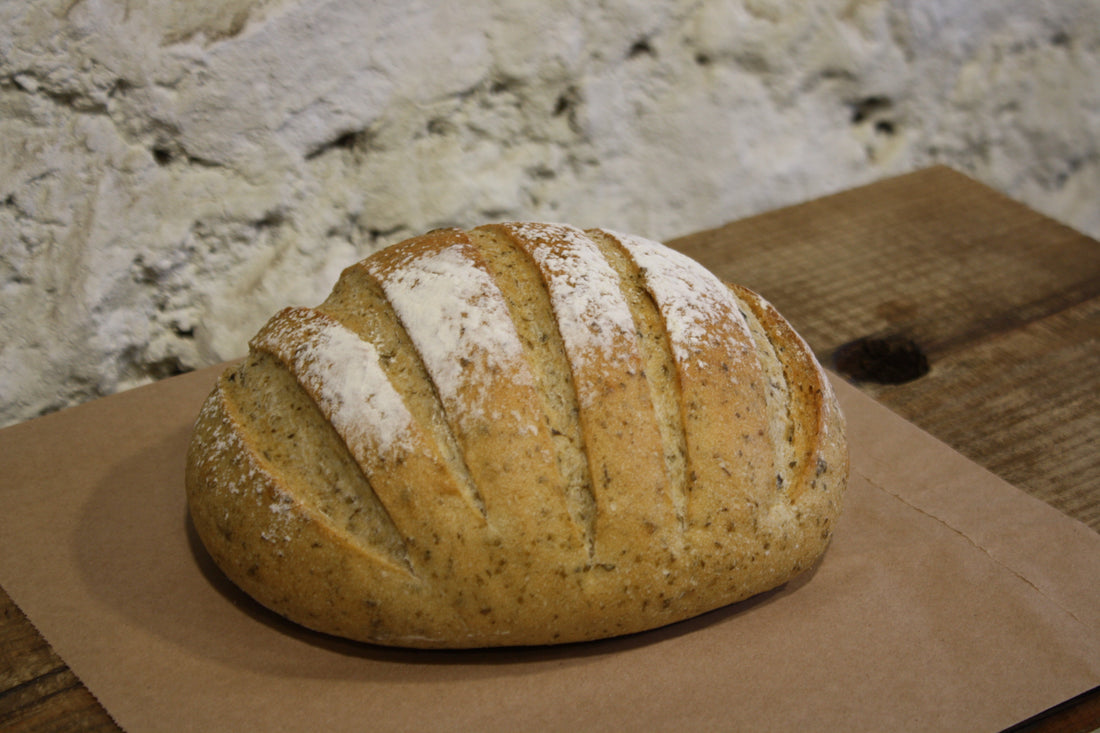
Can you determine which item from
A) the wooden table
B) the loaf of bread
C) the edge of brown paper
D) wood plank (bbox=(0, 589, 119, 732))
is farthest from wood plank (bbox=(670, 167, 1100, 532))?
wood plank (bbox=(0, 589, 119, 732))

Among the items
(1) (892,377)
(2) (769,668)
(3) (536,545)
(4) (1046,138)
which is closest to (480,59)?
(1) (892,377)

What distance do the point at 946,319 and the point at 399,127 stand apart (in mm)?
1100

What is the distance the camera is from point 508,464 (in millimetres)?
1199

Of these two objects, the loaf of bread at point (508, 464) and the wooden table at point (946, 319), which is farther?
the wooden table at point (946, 319)

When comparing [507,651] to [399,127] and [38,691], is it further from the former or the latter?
[399,127]

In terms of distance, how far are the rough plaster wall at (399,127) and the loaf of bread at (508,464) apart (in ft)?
1.79

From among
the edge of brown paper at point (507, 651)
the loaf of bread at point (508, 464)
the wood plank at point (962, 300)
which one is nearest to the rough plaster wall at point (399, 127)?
the wood plank at point (962, 300)

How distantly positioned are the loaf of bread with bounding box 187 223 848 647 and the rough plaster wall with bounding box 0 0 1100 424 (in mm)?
546

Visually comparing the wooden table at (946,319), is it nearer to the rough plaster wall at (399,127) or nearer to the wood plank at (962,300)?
the wood plank at (962,300)

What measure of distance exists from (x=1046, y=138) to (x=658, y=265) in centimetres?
184

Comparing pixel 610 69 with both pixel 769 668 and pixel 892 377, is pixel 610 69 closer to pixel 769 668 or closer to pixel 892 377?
pixel 892 377

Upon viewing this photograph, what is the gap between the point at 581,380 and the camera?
1.25 meters

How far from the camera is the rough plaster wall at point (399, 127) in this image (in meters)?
1.67

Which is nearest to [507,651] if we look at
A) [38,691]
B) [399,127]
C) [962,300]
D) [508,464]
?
[508,464]
